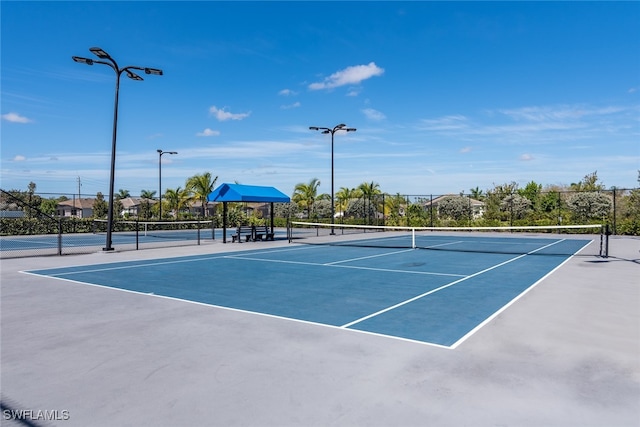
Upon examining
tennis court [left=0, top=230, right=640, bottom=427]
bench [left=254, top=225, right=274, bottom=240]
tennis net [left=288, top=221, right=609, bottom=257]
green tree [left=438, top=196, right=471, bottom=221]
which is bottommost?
tennis court [left=0, top=230, right=640, bottom=427]

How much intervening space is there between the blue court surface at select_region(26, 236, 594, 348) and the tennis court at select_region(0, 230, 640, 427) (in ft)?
0.24

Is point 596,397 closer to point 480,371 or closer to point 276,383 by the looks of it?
point 480,371

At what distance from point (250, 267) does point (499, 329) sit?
9260 millimetres

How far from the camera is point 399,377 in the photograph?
4973mm

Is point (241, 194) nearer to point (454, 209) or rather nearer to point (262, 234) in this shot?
point (262, 234)

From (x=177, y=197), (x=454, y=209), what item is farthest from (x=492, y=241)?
(x=177, y=197)

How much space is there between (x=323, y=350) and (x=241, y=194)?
1860 centimetres

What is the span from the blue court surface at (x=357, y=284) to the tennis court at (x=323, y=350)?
0.07m

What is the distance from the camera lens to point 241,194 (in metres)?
23.8

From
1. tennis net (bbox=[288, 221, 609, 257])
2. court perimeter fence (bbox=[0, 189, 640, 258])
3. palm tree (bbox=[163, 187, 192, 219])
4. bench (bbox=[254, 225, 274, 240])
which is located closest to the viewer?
tennis net (bbox=[288, 221, 609, 257])

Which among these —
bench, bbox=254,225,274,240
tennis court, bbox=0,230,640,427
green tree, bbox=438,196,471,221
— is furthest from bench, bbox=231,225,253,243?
green tree, bbox=438,196,471,221

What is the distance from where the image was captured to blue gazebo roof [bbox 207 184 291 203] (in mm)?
23688

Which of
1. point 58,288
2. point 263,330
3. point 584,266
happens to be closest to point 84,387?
point 263,330

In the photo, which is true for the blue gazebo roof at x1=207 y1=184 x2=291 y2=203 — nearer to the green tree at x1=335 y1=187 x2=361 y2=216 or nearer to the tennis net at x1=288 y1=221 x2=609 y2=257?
the tennis net at x1=288 y1=221 x2=609 y2=257
